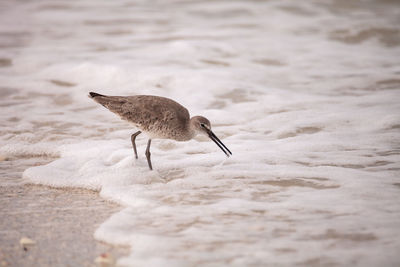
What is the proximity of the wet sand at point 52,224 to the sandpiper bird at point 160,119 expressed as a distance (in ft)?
3.00

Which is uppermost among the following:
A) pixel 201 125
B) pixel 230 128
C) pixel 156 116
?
pixel 156 116

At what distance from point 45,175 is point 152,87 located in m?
3.51

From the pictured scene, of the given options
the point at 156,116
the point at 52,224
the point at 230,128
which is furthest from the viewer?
the point at 230,128

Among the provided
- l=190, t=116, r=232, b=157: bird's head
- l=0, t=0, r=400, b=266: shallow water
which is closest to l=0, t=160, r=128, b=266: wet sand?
l=0, t=0, r=400, b=266: shallow water

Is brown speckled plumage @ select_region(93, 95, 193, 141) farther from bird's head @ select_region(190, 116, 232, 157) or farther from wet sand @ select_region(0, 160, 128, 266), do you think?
wet sand @ select_region(0, 160, 128, 266)

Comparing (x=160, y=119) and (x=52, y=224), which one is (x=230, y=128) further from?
(x=52, y=224)

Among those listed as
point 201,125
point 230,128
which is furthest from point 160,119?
point 230,128

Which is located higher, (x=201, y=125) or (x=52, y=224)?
(x=201, y=125)

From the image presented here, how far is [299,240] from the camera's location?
11.3ft

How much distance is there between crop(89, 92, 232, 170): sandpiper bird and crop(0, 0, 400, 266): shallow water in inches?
12.9

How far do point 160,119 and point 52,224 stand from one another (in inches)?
64.2

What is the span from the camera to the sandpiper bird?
5059mm

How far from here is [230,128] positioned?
21.1 feet

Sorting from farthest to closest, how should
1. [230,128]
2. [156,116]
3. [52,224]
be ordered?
[230,128] < [156,116] < [52,224]
